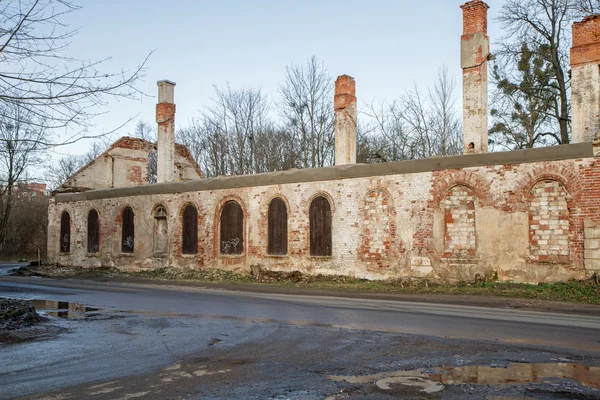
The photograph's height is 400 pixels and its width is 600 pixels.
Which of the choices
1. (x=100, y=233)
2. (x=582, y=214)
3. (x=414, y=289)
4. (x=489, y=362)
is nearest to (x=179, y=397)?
(x=489, y=362)

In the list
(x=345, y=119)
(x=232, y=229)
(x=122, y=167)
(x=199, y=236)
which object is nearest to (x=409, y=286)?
(x=345, y=119)

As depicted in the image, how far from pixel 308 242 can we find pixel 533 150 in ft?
27.9

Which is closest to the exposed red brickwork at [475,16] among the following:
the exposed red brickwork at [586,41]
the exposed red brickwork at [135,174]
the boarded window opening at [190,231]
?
the exposed red brickwork at [586,41]

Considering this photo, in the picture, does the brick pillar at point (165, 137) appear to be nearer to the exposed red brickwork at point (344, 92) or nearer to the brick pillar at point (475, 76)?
the exposed red brickwork at point (344, 92)

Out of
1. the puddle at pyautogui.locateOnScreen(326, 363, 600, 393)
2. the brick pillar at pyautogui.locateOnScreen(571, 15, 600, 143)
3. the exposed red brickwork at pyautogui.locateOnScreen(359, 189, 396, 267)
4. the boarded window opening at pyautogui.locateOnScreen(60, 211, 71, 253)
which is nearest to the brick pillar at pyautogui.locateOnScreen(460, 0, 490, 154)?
the brick pillar at pyautogui.locateOnScreen(571, 15, 600, 143)

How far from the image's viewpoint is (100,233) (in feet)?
91.9

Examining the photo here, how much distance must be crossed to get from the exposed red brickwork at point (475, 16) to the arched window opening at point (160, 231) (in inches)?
601

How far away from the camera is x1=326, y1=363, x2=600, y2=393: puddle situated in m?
5.57

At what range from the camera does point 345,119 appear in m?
22.3

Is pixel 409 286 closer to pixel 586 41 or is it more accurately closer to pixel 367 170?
pixel 367 170

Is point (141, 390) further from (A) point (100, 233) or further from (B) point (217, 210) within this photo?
(A) point (100, 233)

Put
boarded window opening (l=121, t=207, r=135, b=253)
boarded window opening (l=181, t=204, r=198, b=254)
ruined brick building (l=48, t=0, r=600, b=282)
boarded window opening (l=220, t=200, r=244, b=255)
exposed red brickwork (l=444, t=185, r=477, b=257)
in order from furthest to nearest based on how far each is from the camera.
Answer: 1. boarded window opening (l=121, t=207, r=135, b=253)
2. boarded window opening (l=181, t=204, r=198, b=254)
3. boarded window opening (l=220, t=200, r=244, b=255)
4. exposed red brickwork (l=444, t=185, r=477, b=257)
5. ruined brick building (l=48, t=0, r=600, b=282)

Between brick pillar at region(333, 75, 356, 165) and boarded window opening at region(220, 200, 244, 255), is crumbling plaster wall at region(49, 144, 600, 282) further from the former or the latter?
brick pillar at region(333, 75, 356, 165)

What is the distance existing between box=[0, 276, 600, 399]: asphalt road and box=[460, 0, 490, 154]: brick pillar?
326 inches
